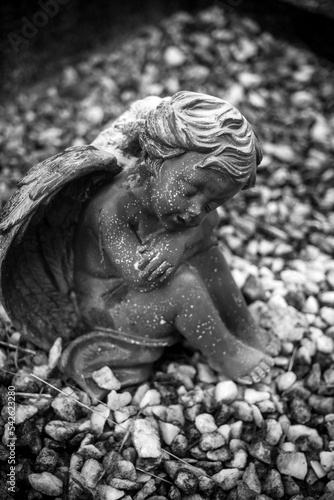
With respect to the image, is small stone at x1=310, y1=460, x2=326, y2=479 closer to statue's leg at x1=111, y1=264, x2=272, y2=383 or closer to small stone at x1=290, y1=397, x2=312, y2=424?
small stone at x1=290, y1=397, x2=312, y2=424

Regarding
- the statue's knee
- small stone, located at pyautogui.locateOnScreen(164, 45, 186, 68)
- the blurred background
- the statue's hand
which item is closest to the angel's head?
the statue's hand

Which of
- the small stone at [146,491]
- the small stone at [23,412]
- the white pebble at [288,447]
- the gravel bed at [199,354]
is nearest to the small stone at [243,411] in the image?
the gravel bed at [199,354]

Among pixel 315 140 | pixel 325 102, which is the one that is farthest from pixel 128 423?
pixel 325 102

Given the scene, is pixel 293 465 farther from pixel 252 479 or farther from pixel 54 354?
pixel 54 354

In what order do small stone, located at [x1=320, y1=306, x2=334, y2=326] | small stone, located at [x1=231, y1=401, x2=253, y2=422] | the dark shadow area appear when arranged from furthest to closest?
1. the dark shadow area
2. small stone, located at [x1=320, y1=306, x2=334, y2=326]
3. small stone, located at [x1=231, y1=401, x2=253, y2=422]

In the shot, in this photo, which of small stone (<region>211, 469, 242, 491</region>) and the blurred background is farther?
the blurred background

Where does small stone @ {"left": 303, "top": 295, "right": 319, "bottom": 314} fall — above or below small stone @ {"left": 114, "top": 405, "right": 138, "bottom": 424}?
below

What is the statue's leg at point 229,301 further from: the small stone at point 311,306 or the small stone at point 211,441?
the small stone at point 211,441
